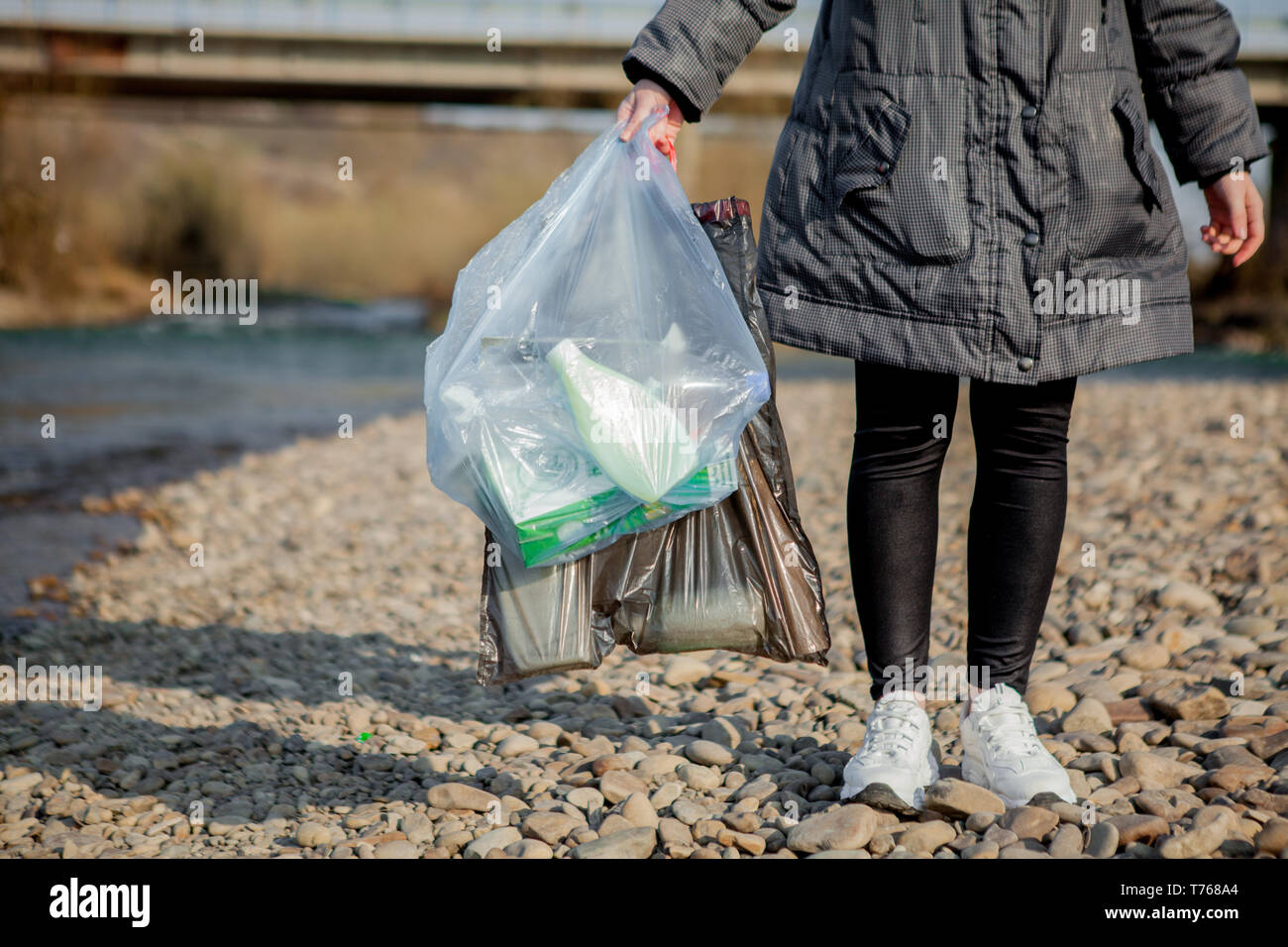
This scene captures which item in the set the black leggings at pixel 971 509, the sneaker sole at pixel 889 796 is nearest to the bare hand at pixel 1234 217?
the black leggings at pixel 971 509

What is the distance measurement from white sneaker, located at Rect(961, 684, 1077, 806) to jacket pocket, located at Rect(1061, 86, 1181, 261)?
73 centimetres

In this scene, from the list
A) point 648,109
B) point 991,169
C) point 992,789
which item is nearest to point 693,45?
point 648,109

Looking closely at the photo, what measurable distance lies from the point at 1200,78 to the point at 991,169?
384 millimetres

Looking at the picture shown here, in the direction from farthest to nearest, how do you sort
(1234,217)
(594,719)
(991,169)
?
(594,719) < (1234,217) < (991,169)

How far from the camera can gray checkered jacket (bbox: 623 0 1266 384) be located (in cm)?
152

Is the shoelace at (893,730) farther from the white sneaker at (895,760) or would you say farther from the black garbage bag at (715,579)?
the black garbage bag at (715,579)

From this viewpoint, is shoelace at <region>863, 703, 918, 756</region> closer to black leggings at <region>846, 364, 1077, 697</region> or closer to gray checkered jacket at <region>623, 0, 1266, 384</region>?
black leggings at <region>846, 364, 1077, 697</region>

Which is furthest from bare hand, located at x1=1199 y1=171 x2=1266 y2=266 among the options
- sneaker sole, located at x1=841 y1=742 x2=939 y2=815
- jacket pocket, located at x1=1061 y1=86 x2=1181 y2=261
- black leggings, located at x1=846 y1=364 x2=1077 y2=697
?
sneaker sole, located at x1=841 y1=742 x2=939 y2=815

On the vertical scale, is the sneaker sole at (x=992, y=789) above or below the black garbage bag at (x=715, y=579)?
below

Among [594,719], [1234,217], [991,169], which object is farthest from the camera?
[594,719]

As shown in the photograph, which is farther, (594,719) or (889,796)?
(594,719)

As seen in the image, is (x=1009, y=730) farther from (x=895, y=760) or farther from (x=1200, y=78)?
(x=1200, y=78)

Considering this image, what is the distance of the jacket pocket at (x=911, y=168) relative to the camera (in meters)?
1.52

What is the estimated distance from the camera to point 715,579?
5.45 feet
